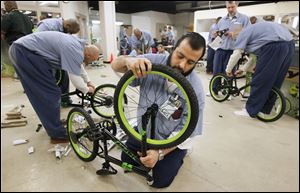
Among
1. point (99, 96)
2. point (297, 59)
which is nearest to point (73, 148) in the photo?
point (99, 96)

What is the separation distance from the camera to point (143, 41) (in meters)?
1.15

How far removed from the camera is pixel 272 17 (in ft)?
1.72

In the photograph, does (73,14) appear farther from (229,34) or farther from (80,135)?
(229,34)

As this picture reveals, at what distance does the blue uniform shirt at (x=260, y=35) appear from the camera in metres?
0.51

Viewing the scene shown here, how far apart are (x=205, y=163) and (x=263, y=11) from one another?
824mm

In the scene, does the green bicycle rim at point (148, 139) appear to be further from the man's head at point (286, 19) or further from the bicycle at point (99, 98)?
the bicycle at point (99, 98)

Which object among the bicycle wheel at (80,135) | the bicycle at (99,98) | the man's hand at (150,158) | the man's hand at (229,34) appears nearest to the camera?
the man's hand at (150,158)

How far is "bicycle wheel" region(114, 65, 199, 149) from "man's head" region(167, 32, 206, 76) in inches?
4.0

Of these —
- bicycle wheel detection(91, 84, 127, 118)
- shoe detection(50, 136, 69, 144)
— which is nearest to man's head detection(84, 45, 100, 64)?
bicycle wheel detection(91, 84, 127, 118)

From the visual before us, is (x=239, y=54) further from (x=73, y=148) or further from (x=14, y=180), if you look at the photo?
(x=73, y=148)

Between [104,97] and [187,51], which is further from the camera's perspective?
[104,97]

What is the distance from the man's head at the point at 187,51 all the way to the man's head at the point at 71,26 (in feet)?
3.22

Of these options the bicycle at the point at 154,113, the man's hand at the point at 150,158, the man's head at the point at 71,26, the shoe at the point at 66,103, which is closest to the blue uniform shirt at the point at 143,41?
the bicycle at the point at 154,113

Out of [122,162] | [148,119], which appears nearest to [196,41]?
[148,119]
